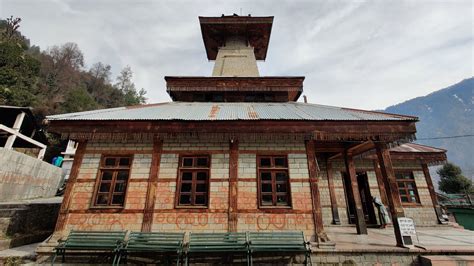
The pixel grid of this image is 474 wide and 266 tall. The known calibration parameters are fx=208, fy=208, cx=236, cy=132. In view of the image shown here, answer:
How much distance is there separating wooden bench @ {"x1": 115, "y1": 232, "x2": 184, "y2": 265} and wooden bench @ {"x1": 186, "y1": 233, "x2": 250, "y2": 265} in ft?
1.09

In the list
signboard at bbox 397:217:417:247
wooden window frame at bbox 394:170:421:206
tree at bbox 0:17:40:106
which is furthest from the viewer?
tree at bbox 0:17:40:106

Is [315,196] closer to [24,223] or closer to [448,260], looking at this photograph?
[448,260]

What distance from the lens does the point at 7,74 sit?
23484mm

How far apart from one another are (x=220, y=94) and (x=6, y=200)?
39.7 feet

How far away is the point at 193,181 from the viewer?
7000mm

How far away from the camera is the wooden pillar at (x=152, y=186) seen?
6471mm

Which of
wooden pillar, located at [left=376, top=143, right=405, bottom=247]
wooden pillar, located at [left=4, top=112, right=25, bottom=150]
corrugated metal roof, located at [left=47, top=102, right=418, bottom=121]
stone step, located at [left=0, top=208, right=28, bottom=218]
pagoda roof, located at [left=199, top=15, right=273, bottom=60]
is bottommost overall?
stone step, located at [left=0, top=208, right=28, bottom=218]

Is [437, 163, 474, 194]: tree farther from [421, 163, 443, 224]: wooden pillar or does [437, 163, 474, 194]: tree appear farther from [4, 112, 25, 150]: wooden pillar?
[4, 112, 25, 150]: wooden pillar

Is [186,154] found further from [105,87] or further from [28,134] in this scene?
[105,87]

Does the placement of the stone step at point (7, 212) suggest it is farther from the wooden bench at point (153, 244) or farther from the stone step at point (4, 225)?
the wooden bench at point (153, 244)

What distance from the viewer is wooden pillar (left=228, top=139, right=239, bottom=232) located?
649 cm

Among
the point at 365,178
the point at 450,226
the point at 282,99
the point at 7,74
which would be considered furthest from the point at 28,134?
the point at 450,226

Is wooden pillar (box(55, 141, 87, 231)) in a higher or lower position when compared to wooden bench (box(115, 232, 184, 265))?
higher

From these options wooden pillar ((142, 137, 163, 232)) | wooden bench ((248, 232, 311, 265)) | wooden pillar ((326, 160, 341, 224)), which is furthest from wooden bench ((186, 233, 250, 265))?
wooden pillar ((326, 160, 341, 224))
